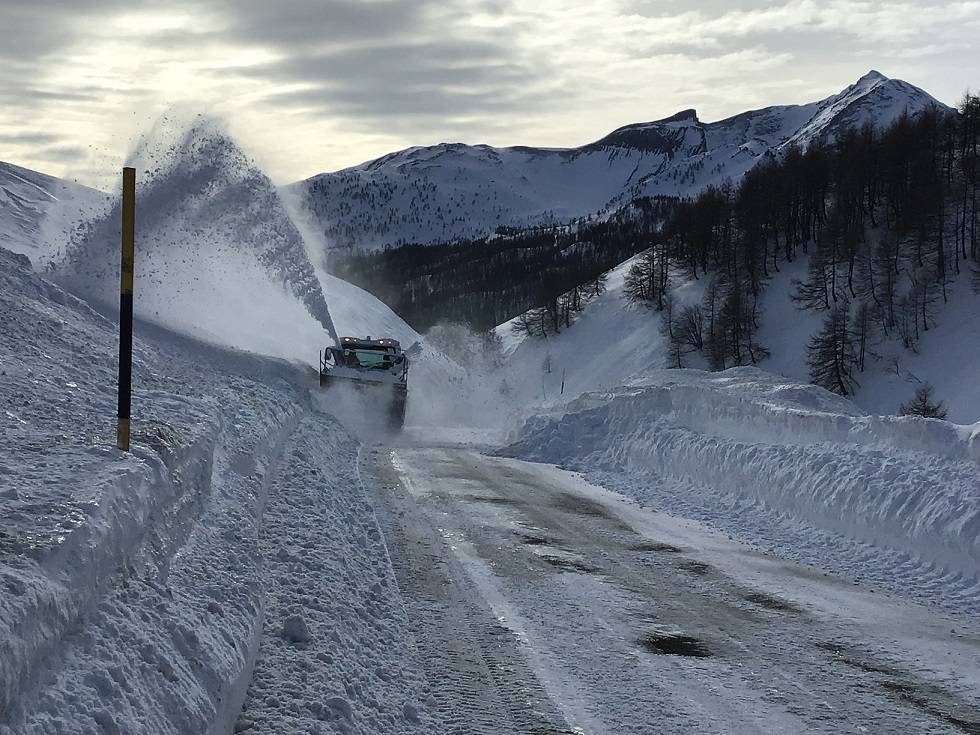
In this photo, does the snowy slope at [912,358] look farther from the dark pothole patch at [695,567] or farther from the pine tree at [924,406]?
the dark pothole patch at [695,567]

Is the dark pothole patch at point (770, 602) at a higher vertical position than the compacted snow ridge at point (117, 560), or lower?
lower

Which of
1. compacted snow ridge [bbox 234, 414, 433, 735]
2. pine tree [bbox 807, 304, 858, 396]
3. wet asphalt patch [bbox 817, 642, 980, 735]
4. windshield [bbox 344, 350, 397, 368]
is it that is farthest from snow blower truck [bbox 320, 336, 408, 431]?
pine tree [bbox 807, 304, 858, 396]

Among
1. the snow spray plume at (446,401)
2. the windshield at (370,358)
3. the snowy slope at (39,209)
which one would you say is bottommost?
the snow spray plume at (446,401)

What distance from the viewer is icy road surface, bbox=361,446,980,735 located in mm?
6203

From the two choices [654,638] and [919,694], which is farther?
[654,638]

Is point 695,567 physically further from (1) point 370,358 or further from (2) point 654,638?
(1) point 370,358

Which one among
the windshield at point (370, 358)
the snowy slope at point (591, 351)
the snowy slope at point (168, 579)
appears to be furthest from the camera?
the snowy slope at point (591, 351)

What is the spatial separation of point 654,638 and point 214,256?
83.4 ft

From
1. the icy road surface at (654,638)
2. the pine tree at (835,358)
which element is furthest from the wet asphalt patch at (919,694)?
the pine tree at (835,358)

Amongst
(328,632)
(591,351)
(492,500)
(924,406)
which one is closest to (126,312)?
(328,632)

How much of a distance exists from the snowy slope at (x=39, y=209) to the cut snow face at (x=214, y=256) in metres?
1.48

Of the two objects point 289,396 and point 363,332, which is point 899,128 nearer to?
point 363,332

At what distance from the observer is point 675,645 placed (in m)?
7.57

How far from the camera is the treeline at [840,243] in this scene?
76.2 m
